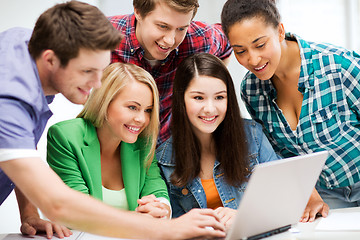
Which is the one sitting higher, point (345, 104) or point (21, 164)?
point (21, 164)

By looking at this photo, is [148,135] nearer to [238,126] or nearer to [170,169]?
[170,169]

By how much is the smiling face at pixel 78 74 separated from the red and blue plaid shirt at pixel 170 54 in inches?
28.3

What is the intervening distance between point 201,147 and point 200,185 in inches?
7.8

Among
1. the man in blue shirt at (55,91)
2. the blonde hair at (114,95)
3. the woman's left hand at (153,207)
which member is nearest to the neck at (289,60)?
the blonde hair at (114,95)

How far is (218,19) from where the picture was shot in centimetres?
338

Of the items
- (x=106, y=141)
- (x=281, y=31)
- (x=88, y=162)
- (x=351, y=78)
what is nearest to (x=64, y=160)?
(x=88, y=162)

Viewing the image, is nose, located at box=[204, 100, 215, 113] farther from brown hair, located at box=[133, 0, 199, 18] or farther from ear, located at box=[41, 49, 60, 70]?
ear, located at box=[41, 49, 60, 70]

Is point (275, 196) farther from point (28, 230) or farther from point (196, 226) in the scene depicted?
point (28, 230)

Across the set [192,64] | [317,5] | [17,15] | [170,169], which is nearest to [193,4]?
[192,64]

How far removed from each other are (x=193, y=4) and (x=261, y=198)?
100cm

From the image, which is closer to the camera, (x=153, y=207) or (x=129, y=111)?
(x=153, y=207)

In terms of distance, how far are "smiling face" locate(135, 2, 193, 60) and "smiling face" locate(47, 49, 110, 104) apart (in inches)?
23.3

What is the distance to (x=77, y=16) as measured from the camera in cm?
127

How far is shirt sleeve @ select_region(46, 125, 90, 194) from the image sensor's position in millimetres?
1660
